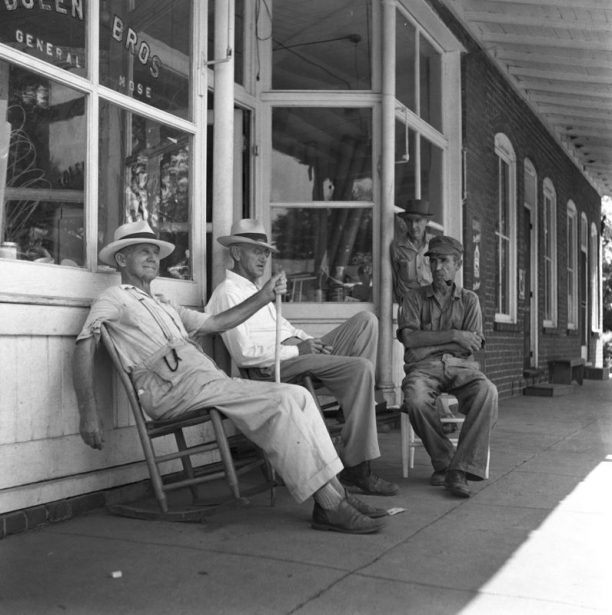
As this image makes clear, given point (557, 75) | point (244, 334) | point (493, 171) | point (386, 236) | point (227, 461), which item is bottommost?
point (227, 461)

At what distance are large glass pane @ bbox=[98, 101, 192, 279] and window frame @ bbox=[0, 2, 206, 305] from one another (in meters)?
0.05

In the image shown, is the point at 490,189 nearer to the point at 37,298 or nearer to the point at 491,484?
the point at 491,484

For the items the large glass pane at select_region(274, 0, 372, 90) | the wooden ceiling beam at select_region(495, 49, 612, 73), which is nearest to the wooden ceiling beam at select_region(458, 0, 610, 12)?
the wooden ceiling beam at select_region(495, 49, 612, 73)

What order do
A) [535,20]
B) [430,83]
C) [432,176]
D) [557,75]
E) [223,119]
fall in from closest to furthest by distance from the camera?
[223,119] → [432,176] → [430,83] → [535,20] → [557,75]

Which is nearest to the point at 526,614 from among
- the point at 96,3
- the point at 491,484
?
the point at 491,484

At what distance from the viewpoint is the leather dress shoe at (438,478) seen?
15.2ft

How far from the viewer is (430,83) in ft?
26.6

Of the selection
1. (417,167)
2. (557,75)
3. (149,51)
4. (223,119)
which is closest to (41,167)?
(149,51)

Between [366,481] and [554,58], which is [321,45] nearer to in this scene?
[366,481]

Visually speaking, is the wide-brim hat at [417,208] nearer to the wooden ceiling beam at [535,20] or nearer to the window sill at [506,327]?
the wooden ceiling beam at [535,20]

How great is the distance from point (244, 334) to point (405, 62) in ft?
A: 12.9

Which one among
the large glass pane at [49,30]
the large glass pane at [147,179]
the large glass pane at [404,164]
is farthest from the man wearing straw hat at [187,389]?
the large glass pane at [404,164]

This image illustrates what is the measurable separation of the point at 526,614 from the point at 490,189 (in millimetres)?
7215

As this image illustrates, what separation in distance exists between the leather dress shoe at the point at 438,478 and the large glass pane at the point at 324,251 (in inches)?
88.0
